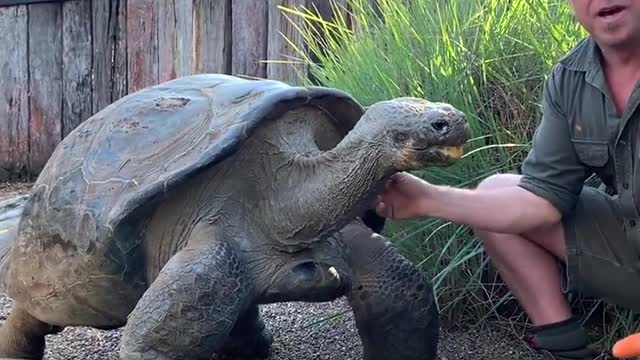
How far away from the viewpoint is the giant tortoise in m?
2.33

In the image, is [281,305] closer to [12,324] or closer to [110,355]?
[110,355]

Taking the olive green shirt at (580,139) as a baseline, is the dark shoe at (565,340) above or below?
below

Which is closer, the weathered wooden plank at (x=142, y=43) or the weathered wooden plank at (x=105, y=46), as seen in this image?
the weathered wooden plank at (x=142, y=43)

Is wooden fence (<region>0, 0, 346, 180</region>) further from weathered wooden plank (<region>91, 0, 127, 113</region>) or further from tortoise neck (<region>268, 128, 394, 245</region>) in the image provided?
tortoise neck (<region>268, 128, 394, 245</region>)

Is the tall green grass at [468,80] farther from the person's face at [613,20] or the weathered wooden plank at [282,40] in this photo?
the weathered wooden plank at [282,40]

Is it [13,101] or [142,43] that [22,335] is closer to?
[142,43]

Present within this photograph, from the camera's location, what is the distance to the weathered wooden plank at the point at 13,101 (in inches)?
235

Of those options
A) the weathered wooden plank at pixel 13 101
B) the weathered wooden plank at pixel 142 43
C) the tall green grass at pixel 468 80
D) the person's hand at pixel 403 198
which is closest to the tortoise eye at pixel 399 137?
the person's hand at pixel 403 198

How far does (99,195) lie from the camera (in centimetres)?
252

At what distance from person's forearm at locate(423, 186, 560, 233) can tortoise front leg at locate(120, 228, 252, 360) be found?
523 millimetres

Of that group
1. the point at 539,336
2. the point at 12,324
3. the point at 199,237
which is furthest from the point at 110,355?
the point at 539,336

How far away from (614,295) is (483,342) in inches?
20.6

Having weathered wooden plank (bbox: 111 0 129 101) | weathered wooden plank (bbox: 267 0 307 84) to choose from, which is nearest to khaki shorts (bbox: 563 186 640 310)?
weathered wooden plank (bbox: 267 0 307 84)

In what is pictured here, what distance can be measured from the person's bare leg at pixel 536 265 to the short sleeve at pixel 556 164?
0.08 m
